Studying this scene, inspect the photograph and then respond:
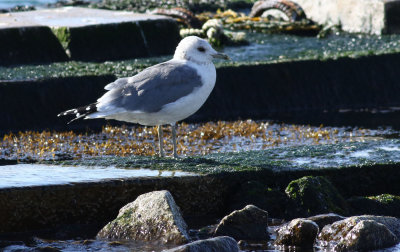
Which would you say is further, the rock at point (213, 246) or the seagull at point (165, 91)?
the seagull at point (165, 91)

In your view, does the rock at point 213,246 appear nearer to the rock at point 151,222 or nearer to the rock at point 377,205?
the rock at point 151,222

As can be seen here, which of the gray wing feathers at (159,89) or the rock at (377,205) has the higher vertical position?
the gray wing feathers at (159,89)

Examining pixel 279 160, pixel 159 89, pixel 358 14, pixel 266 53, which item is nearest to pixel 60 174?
pixel 159 89

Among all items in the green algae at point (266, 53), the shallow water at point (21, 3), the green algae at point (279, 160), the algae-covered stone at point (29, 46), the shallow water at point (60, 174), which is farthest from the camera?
the shallow water at point (21, 3)

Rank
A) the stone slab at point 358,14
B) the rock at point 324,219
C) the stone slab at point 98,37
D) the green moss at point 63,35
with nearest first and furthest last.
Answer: the rock at point 324,219 → the stone slab at point 98,37 → the green moss at point 63,35 → the stone slab at point 358,14

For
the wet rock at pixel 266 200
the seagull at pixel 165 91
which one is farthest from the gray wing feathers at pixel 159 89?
Result: the wet rock at pixel 266 200

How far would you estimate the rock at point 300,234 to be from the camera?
640 cm

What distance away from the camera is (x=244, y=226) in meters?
6.55

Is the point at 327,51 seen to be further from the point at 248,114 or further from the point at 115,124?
the point at 115,124

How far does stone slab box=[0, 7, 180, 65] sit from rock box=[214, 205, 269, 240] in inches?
300

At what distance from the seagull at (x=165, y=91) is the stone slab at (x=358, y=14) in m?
8.51

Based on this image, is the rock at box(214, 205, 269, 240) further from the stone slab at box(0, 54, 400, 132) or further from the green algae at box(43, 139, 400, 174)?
the stone slab at box(0, 54, 400, 132)

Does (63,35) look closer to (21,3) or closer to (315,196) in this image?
(21,3)

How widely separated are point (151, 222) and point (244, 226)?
0.72m
